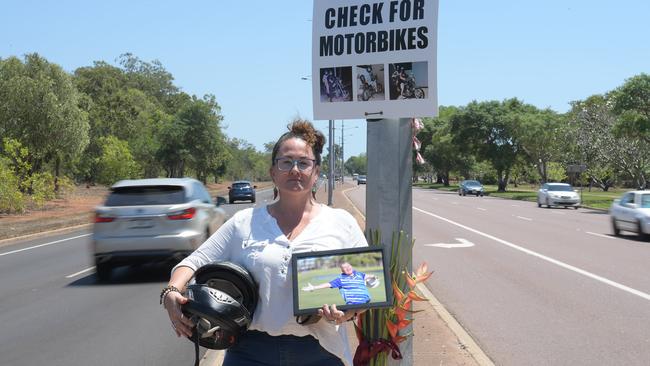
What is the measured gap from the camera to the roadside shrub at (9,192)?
1132 inches

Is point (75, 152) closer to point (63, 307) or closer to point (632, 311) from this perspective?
point (63, 307)

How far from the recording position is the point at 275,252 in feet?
9.07

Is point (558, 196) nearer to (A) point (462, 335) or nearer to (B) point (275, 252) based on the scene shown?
(A) point (462, 335)

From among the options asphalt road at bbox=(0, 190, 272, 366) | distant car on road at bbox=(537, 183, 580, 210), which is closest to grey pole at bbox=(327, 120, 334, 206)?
distant car on road at bbox=(537, 183, 580, 210)

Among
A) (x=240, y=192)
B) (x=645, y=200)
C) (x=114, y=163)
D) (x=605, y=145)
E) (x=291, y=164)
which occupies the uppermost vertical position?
(x=605, y=145)

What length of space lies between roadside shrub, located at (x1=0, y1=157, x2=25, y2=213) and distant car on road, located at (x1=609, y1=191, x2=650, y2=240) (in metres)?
23.2

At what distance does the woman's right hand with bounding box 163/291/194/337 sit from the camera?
8.59 ft

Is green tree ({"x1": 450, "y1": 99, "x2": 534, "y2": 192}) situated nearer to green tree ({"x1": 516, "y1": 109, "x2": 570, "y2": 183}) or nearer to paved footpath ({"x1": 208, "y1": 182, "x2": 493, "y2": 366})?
green tree ({"x1": 516, "y1": 109, "x2": 570, "y2": 183})

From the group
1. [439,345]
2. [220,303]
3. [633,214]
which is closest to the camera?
[220,303]

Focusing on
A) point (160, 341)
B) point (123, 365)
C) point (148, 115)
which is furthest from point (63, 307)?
point (148, 115)

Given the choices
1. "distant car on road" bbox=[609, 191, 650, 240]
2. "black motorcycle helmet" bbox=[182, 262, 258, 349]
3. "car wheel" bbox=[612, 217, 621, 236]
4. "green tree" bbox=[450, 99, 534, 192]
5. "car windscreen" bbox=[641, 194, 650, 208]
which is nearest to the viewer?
"black motorcycle helmet" bbox=[182, 262, 258, 349]

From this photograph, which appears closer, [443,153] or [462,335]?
[462,335]

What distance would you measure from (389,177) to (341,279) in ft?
5.57

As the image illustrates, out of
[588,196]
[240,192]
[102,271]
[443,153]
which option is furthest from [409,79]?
[443,153]
